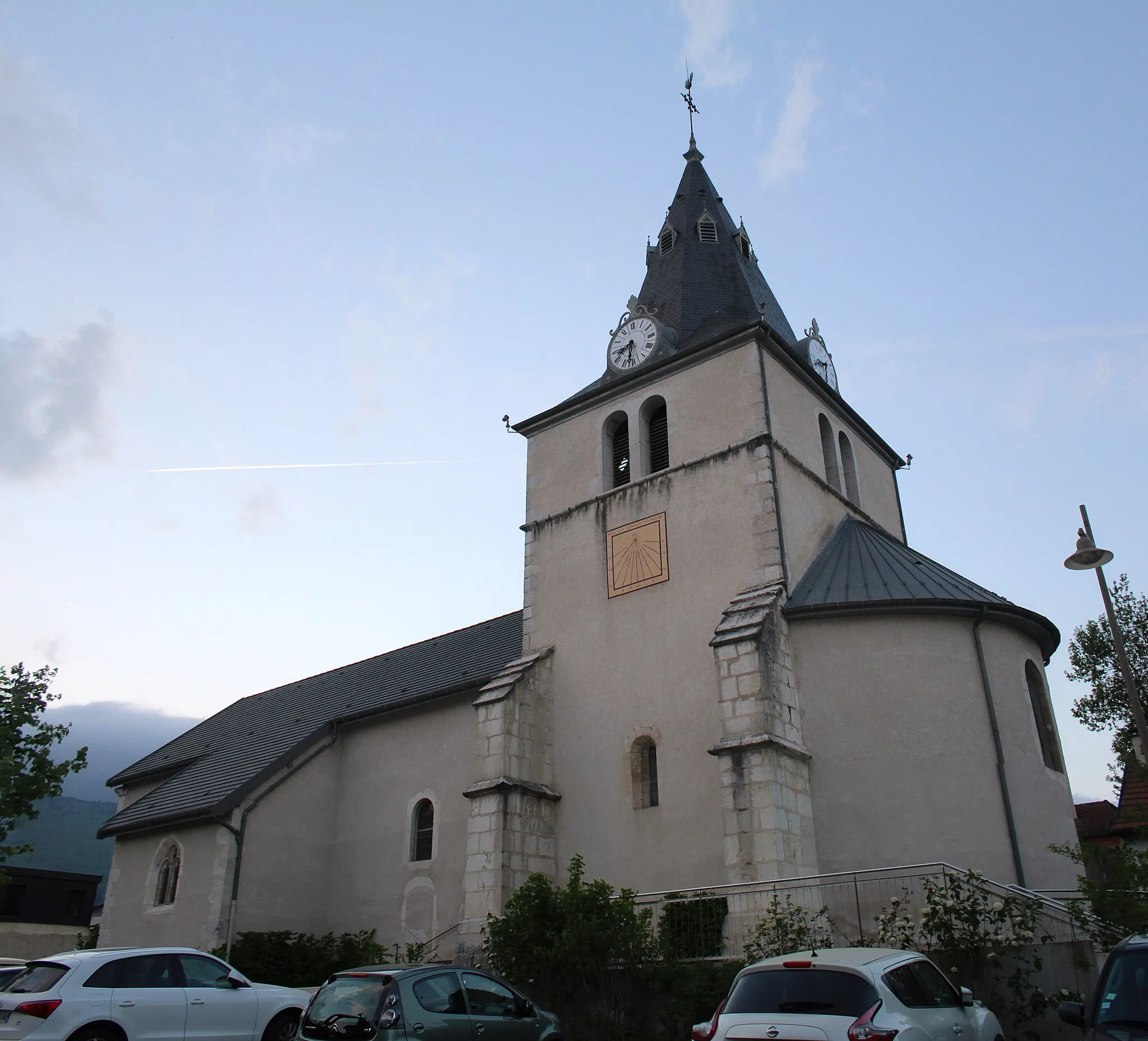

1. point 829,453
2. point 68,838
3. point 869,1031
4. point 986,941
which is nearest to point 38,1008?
point 869,1031

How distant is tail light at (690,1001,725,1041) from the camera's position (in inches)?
316

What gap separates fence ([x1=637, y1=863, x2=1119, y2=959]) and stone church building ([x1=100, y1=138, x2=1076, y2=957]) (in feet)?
1.46

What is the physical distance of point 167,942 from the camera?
825 inches

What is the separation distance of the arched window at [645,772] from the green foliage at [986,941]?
20.6 ft

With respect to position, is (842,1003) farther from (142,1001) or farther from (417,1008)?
(142,1001)

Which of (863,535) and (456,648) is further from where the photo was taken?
(456,648)

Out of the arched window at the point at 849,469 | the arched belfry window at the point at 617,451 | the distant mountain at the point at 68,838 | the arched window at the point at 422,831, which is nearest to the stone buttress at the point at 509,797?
the arched window at the point at 422,831

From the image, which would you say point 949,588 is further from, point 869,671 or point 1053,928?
point 1053,928

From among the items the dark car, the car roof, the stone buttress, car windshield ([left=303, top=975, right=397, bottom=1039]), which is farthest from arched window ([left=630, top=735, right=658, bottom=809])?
the dark car

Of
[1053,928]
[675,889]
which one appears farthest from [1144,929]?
[675,889]

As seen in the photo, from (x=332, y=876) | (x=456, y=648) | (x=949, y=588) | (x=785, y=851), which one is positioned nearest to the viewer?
(x=785, y=851)

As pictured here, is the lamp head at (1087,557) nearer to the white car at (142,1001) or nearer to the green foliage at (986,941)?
the green foliage at (986,941)

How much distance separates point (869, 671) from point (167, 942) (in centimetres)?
1540

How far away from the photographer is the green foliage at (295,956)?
19.4 meters
